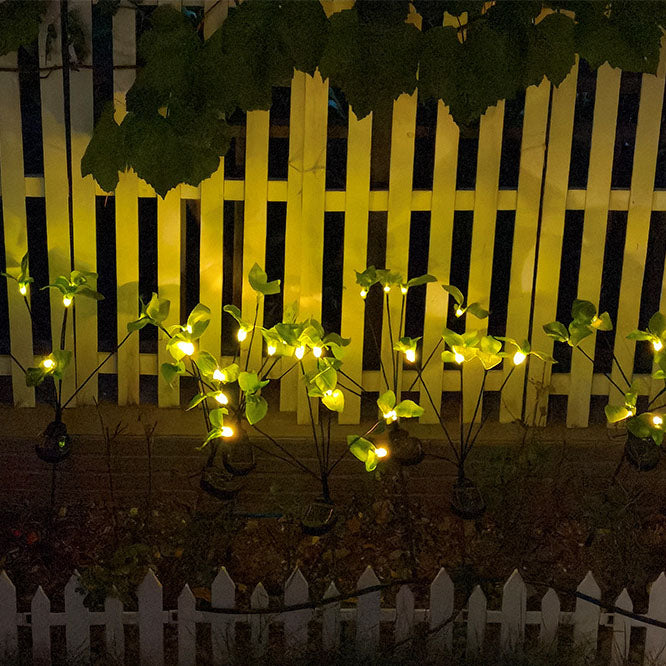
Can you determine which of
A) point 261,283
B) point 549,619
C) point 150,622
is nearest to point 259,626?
point 150,622

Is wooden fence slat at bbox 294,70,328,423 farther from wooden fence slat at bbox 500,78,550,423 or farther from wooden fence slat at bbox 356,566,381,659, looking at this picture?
wooden fence slat at bbox 356,566,381,659

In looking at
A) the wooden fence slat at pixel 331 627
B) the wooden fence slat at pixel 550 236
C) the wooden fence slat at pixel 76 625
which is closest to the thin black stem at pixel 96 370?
the wooden fence slat at pixel 76 625

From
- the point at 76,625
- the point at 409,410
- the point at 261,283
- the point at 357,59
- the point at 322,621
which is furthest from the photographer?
the point at 261,283

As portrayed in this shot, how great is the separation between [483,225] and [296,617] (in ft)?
5.87

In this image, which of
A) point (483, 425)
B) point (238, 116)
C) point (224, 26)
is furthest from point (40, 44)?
point (483, 425)

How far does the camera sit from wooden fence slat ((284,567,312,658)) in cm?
304

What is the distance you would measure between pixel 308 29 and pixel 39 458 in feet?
7.00

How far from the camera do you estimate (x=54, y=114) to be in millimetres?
3793

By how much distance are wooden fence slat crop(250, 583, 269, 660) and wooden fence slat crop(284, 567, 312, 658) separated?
7 cm

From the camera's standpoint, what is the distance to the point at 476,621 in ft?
10.3

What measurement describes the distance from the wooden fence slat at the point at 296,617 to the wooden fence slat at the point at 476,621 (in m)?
0.55

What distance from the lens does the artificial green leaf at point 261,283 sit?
355cm

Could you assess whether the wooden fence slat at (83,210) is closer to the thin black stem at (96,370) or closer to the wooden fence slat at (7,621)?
the thin black stem at (96,370)

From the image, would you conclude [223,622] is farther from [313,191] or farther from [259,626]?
[313,191]
